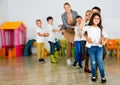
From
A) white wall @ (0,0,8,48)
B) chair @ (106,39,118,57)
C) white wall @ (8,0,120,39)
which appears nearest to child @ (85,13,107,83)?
chair @ (106,39,118,57)

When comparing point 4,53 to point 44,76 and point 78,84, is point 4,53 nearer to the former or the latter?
point 44,76

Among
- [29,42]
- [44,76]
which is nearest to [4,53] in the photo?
[29,42]

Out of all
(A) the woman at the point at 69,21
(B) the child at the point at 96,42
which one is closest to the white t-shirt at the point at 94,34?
(B) the child at the point at 96,42

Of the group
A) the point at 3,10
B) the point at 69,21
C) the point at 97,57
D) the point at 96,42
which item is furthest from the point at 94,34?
the point at 3,10

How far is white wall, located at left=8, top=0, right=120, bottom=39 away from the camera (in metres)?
7.57

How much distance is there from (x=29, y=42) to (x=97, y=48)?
4.13m

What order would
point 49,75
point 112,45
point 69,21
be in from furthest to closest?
point 112,45, point 69,21, point 49,75

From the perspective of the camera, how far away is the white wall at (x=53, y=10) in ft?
24.8

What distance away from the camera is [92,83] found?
3912mm

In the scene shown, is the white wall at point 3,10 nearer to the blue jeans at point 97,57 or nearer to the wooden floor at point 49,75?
the wooden floor at point 49,75

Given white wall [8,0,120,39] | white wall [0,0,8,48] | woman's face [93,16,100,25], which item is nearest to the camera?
woman's face [93,16,100,25]

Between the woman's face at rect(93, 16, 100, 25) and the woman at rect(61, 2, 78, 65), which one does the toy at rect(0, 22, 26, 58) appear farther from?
the woman's face at rect(93, 16, 100, 25)

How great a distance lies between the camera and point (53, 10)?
7.88 meters

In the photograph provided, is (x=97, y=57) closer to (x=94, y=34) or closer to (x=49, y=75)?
(x=94, y=34)
